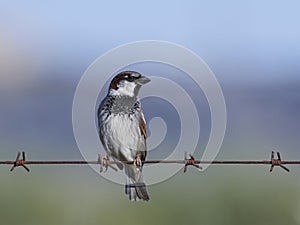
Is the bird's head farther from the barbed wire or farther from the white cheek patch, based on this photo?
the barbed wire

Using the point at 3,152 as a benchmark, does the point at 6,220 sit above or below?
below

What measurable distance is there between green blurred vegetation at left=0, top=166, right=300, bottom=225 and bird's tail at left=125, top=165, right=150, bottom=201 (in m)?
3.56

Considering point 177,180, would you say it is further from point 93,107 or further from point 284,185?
point 93,107

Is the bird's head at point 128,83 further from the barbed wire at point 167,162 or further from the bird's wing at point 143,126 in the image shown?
the barbed wire at point 167,162

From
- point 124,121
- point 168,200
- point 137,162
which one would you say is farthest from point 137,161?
point 168,200

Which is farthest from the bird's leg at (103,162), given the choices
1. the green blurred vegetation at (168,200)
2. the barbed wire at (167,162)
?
the green blurred vegetation at (168,200)

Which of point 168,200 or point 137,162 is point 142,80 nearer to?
point 137,162

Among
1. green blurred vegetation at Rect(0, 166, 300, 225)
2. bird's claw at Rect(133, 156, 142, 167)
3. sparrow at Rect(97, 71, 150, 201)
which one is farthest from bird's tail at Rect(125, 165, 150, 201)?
green blurred vegetation at Rect(0, 166, 300, 225)

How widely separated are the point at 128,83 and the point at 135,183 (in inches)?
22.6

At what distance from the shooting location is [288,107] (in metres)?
29.2

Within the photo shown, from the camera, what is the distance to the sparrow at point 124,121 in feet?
21.2

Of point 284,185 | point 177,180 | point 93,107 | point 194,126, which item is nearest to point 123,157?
point 93,107

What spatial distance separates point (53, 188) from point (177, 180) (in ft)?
4.55

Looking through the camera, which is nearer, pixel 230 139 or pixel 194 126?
pixel 194 126
